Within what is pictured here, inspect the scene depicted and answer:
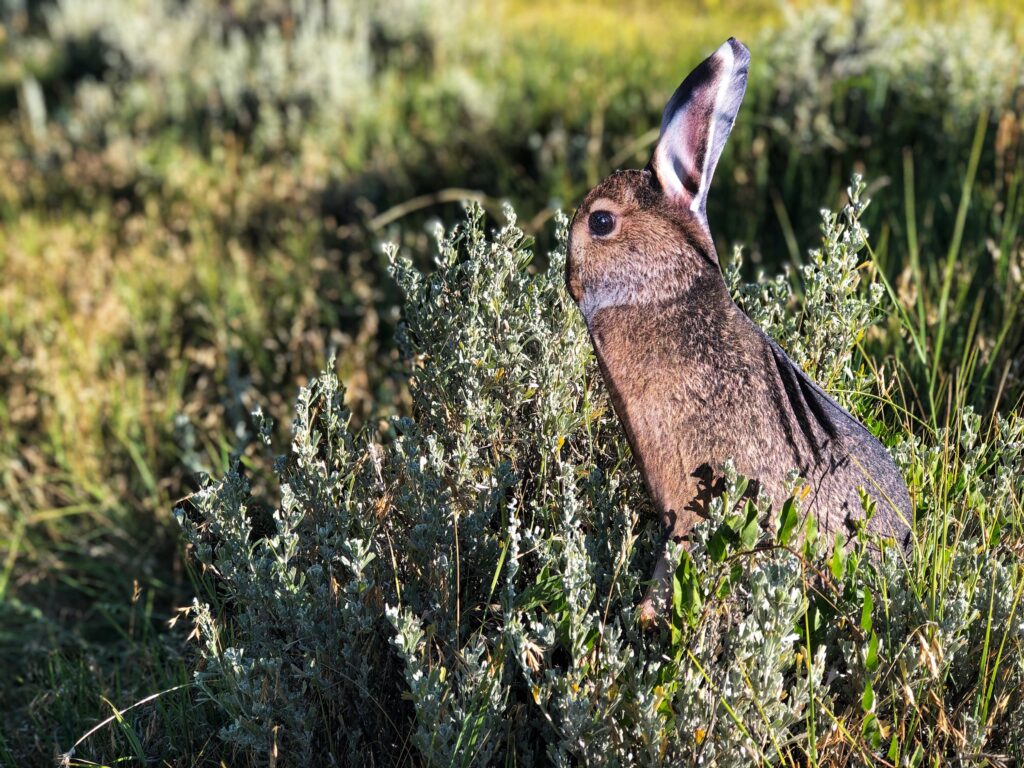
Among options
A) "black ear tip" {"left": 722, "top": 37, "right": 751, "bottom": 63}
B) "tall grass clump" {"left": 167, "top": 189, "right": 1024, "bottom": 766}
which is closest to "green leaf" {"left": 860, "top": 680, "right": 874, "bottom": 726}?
"tall grass clump" {"left": 167, "top": 189, "right": 1024, "bottom": 766}

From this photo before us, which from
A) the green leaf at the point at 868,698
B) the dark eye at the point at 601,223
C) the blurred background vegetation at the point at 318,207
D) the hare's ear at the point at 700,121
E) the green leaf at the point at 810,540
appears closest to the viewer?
the green leaf at the point at 868,698

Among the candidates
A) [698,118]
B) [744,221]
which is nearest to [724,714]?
[698,118]

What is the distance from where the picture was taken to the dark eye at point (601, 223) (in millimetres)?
Answer: 2117

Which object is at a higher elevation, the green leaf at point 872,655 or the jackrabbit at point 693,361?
the jackrabbit at point 693,361

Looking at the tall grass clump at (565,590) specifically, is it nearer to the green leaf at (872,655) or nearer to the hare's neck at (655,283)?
the green leaf at (872,655)

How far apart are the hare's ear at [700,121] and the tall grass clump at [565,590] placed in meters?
0.39

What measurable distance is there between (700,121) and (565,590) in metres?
0.93

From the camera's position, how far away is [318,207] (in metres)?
5.75

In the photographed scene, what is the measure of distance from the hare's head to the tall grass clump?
0.24 m

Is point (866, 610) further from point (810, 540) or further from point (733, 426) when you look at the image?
point (733, 426)

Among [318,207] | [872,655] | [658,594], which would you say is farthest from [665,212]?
[318,207]

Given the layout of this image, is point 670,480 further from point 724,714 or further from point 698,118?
point 698,118

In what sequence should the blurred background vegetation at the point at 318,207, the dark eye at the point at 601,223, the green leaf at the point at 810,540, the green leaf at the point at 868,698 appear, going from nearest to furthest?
the green leaf at the point at 868,698 → the green leaf at the point at 810,540 → the dark eye at the point at 601,223 → the blurred background vegetation at the point at 318,207

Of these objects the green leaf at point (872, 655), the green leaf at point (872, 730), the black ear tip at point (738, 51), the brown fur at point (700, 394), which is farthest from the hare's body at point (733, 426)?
the black ear tip at point (738, 51)
